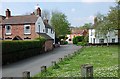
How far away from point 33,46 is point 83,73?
2892cm

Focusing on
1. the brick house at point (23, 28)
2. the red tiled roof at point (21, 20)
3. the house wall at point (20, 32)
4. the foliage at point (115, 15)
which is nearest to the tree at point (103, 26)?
the foliage at point (115, 15)

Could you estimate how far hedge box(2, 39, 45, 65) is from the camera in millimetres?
26438

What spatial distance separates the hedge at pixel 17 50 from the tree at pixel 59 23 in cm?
5529

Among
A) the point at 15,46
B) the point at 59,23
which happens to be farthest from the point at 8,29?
the point at 59,23

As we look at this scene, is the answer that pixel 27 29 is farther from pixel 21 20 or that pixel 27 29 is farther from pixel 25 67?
pixel 25 67

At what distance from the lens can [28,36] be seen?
52812mm

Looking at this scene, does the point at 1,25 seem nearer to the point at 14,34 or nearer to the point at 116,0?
the point at 14,34

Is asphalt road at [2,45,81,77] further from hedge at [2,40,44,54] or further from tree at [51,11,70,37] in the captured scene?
tree at [51,11,70,37]

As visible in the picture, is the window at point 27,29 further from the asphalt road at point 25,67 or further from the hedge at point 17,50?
the asphalt road at point 25,67

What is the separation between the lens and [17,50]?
100ft

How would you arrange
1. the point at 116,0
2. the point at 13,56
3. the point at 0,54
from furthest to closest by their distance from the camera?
1. the point at 116,0
2. the point at 13,56
3. the point at 0,54

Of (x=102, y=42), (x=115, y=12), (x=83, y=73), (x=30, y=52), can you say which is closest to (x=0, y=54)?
(x=30, y=52)

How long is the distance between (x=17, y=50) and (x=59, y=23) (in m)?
68.2

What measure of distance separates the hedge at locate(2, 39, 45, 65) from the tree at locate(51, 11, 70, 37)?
5529 centimetres
